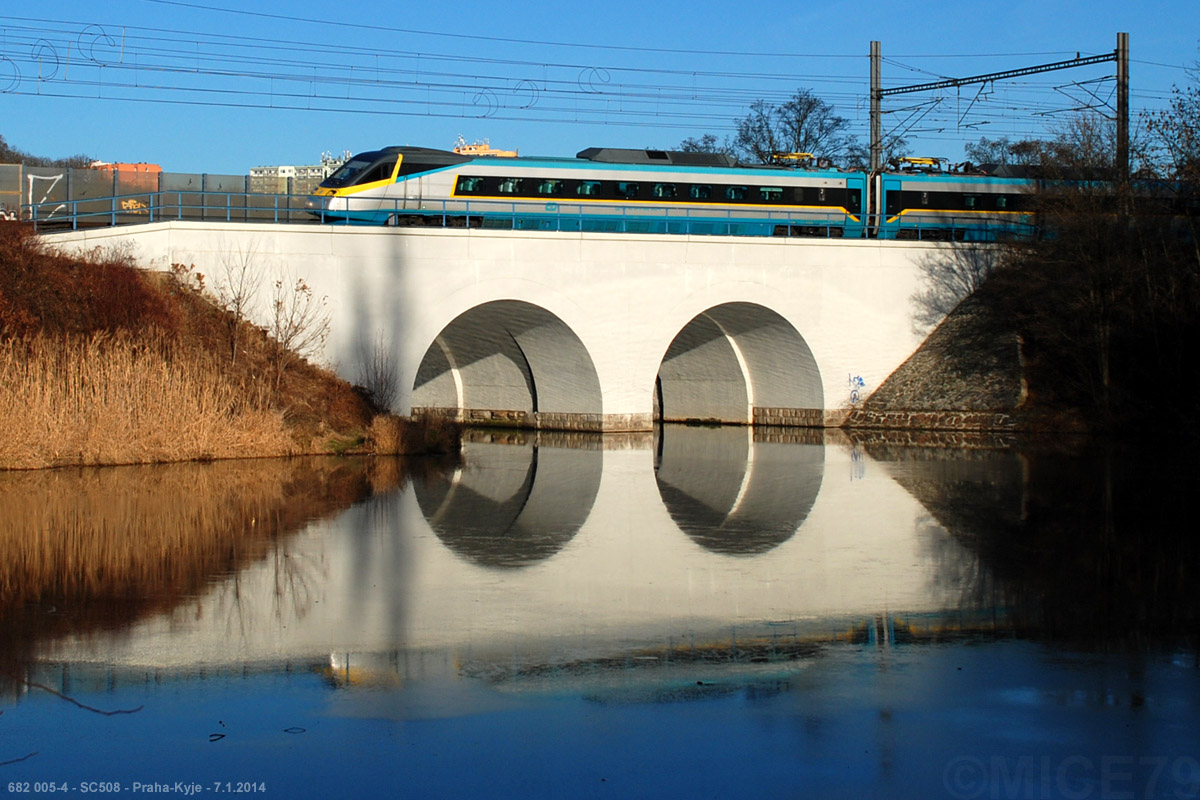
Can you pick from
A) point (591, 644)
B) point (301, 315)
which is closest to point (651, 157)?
point (301, 315)

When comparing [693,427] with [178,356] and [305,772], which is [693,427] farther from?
[305,772]

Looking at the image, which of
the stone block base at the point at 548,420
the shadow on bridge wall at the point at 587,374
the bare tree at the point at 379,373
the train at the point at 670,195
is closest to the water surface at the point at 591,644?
the bare tree at the point at 379,373

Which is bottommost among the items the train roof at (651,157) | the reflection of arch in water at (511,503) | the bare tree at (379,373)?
the reflection of arch in water at (511,503)

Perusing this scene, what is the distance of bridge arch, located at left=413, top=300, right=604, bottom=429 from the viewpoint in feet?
96.4

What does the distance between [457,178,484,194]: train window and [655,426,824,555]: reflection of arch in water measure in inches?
324

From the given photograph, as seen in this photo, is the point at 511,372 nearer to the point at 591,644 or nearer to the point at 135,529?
the point at 135,529

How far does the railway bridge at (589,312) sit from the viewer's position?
2519 centimetres

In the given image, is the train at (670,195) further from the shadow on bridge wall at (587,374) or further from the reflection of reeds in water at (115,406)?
the reflection of reeds in water at (115,406)

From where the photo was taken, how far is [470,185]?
3089cm

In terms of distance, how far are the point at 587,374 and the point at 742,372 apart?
6.55 meters

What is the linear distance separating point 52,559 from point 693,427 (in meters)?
25.3

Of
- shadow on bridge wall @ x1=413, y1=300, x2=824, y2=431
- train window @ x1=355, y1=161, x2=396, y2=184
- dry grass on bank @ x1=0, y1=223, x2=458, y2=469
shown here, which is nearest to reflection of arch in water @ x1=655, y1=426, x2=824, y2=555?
shadow on bridge wall @ x1=413, y1=300, x2=824, y2=431

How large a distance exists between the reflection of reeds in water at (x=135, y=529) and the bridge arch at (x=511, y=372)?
9.94 metres

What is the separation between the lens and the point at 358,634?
28.8 feet
